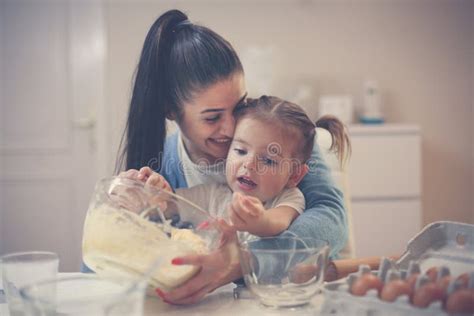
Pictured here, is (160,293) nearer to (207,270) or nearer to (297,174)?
(207,270)

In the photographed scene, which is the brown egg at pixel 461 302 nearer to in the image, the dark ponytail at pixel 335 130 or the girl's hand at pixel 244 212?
the girl's hand at pixel 244 212

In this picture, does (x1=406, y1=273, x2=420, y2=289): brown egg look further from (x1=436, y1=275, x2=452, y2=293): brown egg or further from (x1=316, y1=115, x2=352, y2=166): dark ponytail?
(x1=316, y1=115, x2=352, y2=166): dark ponytail

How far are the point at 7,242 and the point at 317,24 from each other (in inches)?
68.3

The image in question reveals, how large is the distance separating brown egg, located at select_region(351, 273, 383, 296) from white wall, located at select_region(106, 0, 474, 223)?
6.49 ft

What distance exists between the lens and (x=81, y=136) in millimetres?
2496

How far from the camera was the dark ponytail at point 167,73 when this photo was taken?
0.81 meters

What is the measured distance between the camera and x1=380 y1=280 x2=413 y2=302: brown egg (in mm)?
531

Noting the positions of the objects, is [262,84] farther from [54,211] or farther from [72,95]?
[54,211]

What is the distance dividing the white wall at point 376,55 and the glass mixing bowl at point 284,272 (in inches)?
75.1

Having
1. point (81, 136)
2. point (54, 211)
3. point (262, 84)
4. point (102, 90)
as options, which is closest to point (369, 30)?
point (262, 84)

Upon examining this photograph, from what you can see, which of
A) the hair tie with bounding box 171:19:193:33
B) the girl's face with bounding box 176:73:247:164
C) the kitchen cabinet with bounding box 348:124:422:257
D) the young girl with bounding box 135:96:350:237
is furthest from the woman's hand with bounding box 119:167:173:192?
the kitchen cabinet with bounding box 348:124:422:257

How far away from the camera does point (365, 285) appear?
55 cm

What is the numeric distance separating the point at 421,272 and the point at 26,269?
45cm

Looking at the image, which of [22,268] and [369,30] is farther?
[369,30]
